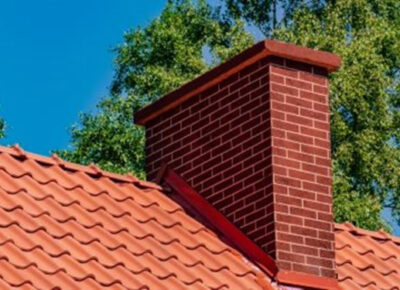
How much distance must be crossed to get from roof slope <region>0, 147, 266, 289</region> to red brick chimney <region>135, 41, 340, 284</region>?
0.37 meters

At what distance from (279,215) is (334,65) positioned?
1.60m

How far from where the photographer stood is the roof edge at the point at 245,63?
12.9 metres

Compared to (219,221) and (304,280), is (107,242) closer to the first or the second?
(219,221)

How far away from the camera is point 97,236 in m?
11.9

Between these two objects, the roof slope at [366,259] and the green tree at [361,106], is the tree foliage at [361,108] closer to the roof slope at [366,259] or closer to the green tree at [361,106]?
the green tree at [361,106]

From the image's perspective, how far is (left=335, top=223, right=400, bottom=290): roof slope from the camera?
13.1 m

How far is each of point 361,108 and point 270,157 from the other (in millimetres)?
21993

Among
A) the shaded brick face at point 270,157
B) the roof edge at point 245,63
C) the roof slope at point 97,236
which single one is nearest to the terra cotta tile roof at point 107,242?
the roof slope at point 97,236

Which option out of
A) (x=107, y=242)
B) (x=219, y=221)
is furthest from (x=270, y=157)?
(x=107, y=242)

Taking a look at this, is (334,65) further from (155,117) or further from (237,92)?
(155,117)

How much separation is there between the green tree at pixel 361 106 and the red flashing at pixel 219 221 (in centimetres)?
1918

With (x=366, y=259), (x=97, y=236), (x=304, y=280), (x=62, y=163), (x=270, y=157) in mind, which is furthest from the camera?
(x=366, y=259)

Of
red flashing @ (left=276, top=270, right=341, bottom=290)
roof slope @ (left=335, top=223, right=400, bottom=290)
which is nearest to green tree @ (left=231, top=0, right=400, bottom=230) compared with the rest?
roof slope @ (left=335, top=223, right=400, bottom=290)

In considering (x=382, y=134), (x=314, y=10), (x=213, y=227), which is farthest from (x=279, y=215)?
(x=314, y=10)
